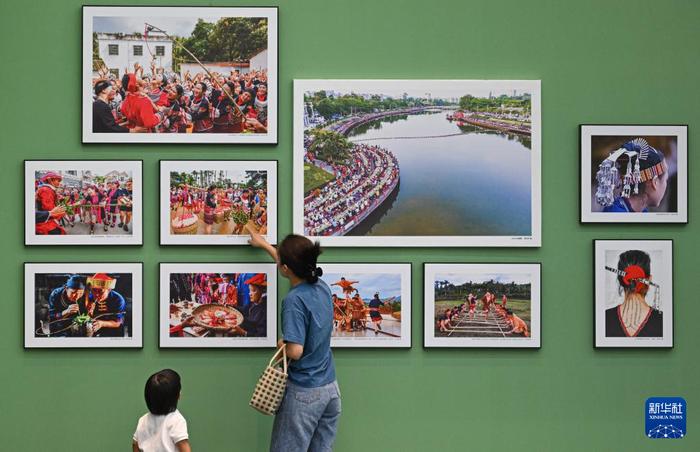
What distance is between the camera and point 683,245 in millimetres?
3387

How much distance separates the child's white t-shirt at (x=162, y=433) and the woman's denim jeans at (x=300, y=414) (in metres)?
0.42

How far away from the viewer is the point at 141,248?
333cm

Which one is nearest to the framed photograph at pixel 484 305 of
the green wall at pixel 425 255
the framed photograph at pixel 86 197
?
the green wall at pixel 425 255

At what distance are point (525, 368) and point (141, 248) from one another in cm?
209

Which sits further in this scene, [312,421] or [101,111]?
[101,111]

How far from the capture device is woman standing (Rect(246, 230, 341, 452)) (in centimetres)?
285

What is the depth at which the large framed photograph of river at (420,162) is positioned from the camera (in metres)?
3.34

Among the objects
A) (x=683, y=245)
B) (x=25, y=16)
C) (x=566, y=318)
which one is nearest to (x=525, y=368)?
(x=566, y=318)

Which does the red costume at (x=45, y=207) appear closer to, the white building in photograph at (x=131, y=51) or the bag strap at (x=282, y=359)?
the white building in photograph at (x=131, y=51)

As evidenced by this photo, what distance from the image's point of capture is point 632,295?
11.0 ft

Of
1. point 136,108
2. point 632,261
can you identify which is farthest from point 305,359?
point 632,261

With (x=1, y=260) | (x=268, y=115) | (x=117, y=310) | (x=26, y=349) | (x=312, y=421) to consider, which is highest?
(x=268, y=115)

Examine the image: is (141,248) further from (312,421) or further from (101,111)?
(312,421)

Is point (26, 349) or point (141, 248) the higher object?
point (141, 248)
